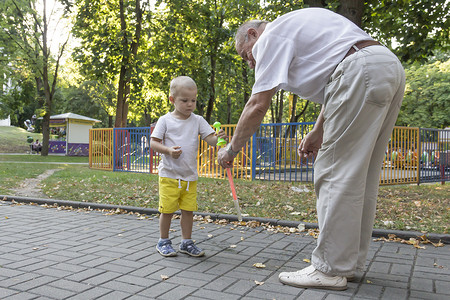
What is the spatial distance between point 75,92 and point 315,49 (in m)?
45.4

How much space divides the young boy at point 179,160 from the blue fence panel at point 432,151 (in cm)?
1002

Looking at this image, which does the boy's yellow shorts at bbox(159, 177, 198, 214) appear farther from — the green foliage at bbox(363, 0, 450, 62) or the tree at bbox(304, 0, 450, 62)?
the green foliage at bbox(363, 0, 450, 62)

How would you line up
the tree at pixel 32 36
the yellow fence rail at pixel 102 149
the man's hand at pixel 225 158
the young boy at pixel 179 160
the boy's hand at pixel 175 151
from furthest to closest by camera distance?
the tree at pixel 32 36
the yellow fence rail at pixel 102 149
the young boy at pixel 179 160
the boy's hand at pixel 175 151
the man's hand at pixel 225 158

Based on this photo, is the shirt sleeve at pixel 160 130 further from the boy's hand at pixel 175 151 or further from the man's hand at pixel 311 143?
the man's hand at pixel 311 143

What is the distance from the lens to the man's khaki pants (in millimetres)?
2672

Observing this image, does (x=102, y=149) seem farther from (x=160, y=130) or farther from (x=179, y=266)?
(x=179, y=266)

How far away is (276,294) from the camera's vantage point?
275 centimetres

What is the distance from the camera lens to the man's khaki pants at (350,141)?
2.67 metres

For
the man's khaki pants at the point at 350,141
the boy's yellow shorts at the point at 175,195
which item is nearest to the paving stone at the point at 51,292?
the boy's yellow shorts at the point at 175,195

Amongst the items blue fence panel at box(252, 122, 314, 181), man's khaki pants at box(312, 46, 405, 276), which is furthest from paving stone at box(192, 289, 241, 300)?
blue fence panel at box(252, 122, 314, 181)

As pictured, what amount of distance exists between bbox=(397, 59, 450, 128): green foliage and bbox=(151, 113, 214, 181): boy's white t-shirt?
122ft

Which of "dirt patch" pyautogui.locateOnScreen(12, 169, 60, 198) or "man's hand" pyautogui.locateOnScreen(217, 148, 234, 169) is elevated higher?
"man's hand" pyautogui.locateOnScreen(217, 148, 234, 169)

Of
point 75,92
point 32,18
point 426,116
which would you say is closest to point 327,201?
point 32,18

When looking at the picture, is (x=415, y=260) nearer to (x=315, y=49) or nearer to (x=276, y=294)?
(x=276, y=294)
